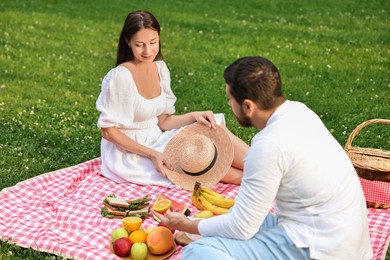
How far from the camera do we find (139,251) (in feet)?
16.5

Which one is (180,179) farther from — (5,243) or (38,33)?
(38,33)

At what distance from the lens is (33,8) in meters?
15.1

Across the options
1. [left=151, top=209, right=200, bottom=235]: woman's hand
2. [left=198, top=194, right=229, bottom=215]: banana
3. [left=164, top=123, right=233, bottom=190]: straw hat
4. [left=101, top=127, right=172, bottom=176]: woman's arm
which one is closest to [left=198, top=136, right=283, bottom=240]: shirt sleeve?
[left=151, top=209, right=200, bottom=235]: woman's hand

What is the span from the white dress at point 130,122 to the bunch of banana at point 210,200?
50 centimetres

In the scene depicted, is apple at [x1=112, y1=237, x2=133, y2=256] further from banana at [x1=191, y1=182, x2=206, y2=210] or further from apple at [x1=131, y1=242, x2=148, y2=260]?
banana at [x1=191, y1=182, x2=206, y2=210]

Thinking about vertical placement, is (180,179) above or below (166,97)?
below

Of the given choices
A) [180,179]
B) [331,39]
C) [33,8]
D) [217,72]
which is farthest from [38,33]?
[180,179]

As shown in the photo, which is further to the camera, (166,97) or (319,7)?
A: (319,7)

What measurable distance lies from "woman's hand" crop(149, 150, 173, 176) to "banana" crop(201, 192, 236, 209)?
56 centimetres

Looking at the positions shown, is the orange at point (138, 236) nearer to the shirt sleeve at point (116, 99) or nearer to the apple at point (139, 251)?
the apple at point (139, 251)

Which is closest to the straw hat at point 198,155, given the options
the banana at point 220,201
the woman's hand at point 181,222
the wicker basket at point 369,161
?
the banana at point 220,201

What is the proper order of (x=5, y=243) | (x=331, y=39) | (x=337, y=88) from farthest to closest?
(x=331, y=39) < (x=337, y=88) < (x=5, y=243)

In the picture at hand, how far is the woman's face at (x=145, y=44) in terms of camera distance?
613cm

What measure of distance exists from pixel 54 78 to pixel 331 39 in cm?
494
